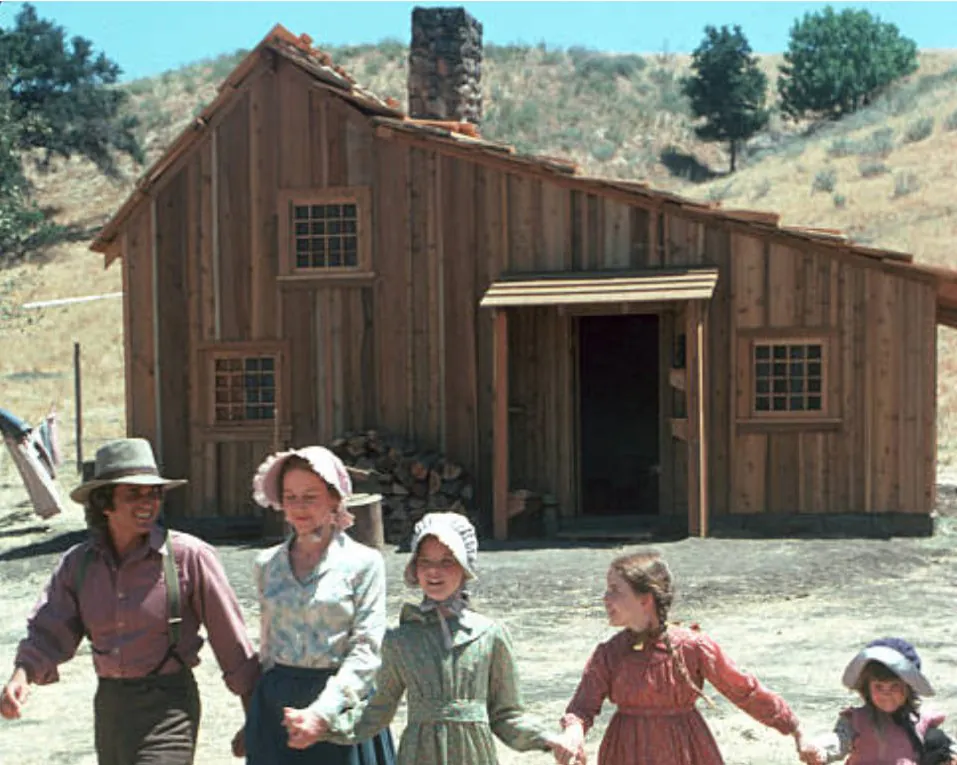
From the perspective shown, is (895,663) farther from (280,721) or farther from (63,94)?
(63,94)

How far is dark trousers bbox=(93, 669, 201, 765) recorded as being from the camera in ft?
14.8

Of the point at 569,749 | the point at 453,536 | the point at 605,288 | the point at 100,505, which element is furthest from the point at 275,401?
the point at 569,749

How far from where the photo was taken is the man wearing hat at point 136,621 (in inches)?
179

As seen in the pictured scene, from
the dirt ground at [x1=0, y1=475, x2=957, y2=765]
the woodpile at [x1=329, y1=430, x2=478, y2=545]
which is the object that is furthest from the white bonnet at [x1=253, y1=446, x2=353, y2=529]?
the woodpile at [x1=329, y1=430, x2=478, y2=545]

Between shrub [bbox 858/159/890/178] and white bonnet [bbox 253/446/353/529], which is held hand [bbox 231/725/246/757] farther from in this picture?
shrub [bbox 858/159/890/178]

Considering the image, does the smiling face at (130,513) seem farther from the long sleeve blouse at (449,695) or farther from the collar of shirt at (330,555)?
the long sleeve blouse at (449,695)

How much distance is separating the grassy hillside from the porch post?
27.7ft

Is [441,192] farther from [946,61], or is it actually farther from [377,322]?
[946,61]

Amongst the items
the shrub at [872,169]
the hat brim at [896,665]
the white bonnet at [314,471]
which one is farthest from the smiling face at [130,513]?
the shrub at [872,169]

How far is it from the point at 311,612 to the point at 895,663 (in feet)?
5.83

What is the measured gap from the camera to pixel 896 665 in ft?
13.8

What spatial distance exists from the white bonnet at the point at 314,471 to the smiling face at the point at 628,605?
86cm

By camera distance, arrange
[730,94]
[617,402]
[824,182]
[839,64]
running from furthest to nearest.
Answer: [839,64] → [730,94] → [824,182] → [617,402]

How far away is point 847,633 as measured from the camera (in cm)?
948
